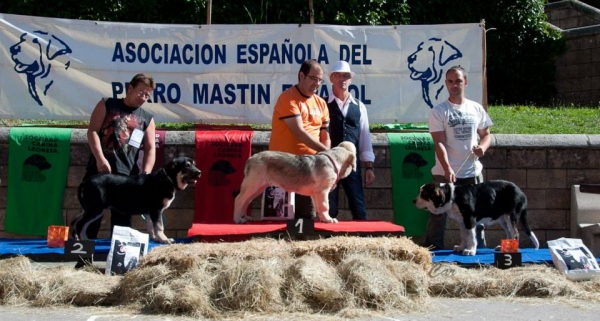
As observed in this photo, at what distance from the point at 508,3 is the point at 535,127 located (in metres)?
6.11

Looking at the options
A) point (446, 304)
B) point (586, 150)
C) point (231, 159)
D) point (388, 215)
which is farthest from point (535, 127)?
point (446, 304)

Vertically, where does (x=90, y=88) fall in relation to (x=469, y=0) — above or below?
below

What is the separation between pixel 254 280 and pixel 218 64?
4535 millimetres

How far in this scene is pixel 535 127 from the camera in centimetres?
1218

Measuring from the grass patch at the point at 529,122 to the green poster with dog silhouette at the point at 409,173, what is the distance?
690 mm

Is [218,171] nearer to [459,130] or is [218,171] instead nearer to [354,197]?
[354,197]

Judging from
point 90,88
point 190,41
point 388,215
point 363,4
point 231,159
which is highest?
point 363,4

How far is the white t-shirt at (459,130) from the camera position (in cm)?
845

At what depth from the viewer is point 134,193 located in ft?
26.1

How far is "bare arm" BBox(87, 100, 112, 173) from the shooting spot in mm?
7918

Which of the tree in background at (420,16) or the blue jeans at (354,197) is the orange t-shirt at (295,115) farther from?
the tree in background at (420,16)

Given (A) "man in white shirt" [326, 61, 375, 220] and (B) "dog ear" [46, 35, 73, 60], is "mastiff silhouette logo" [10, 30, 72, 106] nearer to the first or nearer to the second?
(B) "dog ear" [46, 35, 73, 60]

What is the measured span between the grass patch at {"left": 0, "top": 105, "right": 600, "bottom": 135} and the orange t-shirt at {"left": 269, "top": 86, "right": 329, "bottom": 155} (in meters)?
2.45

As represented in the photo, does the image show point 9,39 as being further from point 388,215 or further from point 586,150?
point 586,150
